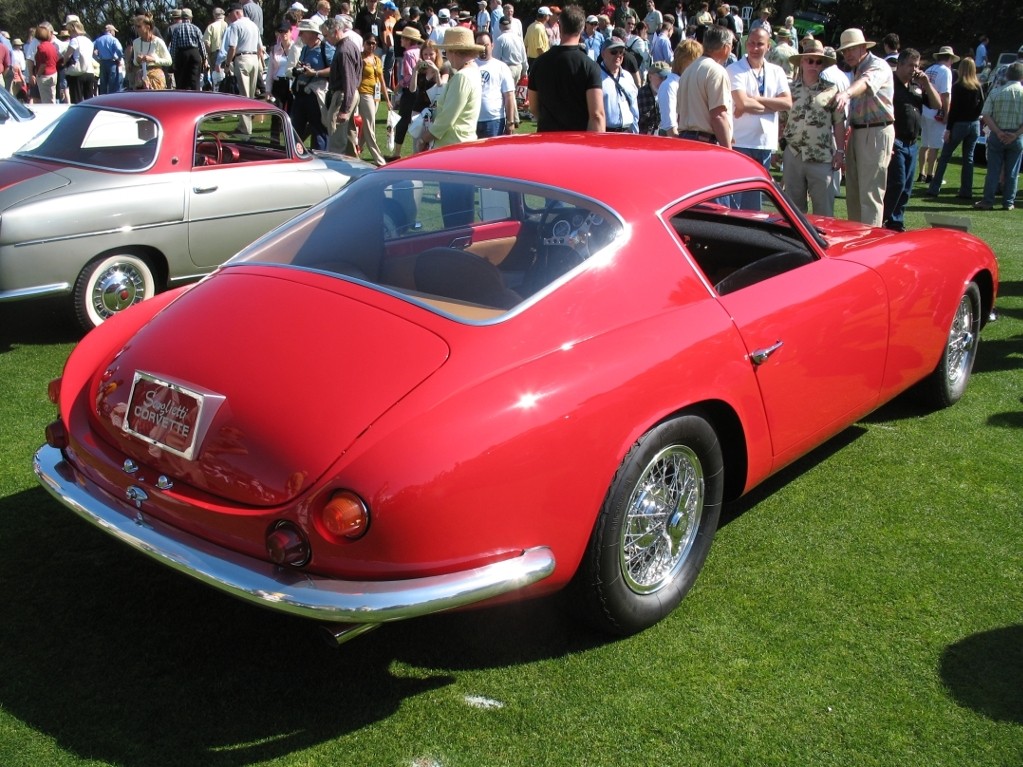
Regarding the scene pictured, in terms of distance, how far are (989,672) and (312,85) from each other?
10.7 m

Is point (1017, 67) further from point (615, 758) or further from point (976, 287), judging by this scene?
point (615, 758)

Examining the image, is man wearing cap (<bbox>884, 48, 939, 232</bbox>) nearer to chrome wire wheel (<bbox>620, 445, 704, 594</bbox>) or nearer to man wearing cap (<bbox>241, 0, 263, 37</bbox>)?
chrome wire wheel (<bbox>620, 445, 704, 594</bbox>)

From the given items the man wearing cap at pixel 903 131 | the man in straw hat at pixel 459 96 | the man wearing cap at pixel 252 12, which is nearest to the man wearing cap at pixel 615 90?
the man in straw hat at pixel 459 96

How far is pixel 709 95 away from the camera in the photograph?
7.36 m

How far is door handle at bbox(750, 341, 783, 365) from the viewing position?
351 cm

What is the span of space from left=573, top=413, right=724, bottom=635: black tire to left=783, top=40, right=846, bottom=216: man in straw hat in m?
5.31

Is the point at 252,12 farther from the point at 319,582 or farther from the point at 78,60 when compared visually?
the point at 319,582

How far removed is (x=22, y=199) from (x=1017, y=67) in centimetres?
1126

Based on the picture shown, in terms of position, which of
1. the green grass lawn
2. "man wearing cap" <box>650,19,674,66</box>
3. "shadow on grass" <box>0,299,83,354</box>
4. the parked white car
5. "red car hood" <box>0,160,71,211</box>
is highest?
"man wearing cap" <box>650,19,674,66</box>

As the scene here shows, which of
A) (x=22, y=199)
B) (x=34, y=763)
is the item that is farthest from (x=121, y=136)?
(x=34, y=763)

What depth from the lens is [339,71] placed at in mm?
11031

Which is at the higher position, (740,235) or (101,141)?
(101,141)

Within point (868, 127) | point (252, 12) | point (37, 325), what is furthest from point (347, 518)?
point (252, 12)

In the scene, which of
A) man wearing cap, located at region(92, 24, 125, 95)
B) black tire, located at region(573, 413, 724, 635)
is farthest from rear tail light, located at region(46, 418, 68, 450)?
man wearing cap, located at region(92, 24, 125, 95)
